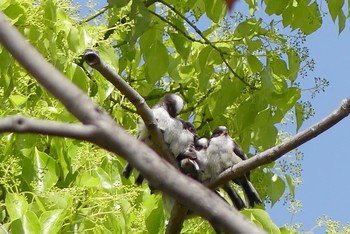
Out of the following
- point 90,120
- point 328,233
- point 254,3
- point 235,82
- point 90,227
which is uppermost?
point 254,3

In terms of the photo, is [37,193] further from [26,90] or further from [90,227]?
[26,90]

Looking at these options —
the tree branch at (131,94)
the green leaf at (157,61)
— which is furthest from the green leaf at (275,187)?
the tree branch at (131,94)

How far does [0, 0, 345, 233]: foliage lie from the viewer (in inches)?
143

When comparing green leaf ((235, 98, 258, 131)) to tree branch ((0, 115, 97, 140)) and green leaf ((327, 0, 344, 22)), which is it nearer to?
green leaf ((327, 0, 344, 22))

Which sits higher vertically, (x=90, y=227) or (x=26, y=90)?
(x=26, y=90)

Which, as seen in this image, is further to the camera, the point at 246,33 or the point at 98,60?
the point at 246,33

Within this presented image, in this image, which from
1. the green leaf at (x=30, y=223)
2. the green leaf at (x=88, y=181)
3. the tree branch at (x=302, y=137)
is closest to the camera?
the tree branch at (x=302, y=137)

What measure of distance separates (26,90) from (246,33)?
102 centimetres

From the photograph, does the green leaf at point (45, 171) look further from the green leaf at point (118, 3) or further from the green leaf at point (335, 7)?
the green leaf at point (335, 7)

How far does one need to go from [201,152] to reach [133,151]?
8.92 ft

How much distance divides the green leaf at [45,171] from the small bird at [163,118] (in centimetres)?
30

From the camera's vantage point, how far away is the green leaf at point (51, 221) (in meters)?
3.32

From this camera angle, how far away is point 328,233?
4.16 m

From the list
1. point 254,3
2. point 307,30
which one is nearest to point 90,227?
point 307,30
